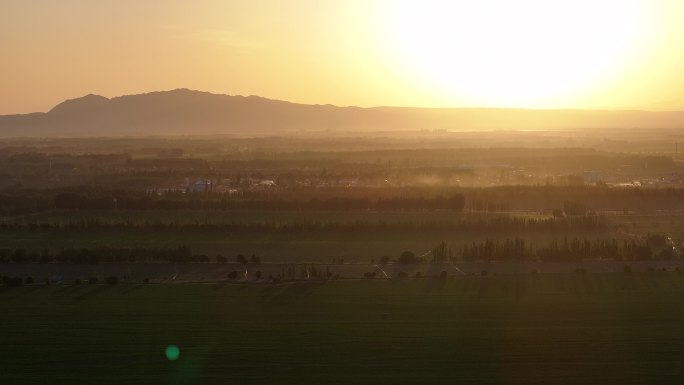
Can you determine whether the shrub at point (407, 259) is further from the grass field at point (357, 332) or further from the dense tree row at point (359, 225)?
the dense tree row at point (359, 225)

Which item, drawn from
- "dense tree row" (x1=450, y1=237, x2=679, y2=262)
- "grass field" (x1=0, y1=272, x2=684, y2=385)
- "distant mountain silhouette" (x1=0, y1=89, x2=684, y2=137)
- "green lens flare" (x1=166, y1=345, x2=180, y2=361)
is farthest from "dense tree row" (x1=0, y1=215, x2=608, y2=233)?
"distant mountain silhouette" (x1=0, y1=89, x2=684, y2=137)

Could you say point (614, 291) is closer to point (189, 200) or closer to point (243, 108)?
point (189, 200)

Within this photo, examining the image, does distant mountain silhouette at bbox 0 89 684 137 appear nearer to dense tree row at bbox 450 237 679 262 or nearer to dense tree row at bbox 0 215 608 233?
→ dense tree row at bbox 0 215 608 233

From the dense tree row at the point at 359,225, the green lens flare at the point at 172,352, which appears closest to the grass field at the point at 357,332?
the green lens flare at the point at 172,352

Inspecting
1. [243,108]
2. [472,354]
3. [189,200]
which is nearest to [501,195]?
[189,200]

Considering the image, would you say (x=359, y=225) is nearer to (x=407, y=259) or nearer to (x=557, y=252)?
(x=407, y=259)

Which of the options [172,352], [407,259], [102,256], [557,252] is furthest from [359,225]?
[172,352]
